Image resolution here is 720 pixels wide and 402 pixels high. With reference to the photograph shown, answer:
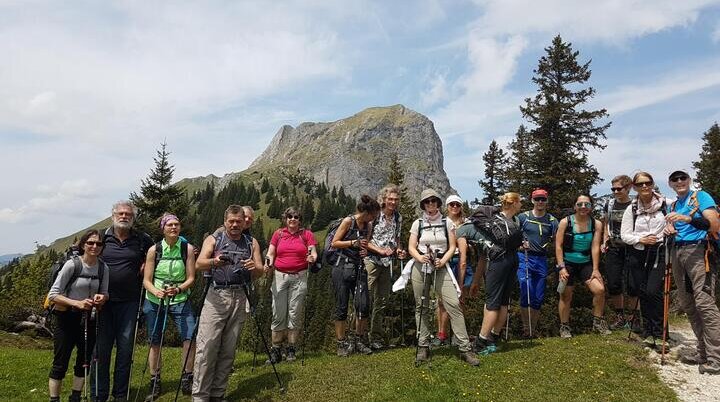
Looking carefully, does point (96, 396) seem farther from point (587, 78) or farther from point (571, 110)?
point (587, 78)

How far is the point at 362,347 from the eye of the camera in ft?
32.5

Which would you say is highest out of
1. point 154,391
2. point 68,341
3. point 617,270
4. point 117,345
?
point 617,270

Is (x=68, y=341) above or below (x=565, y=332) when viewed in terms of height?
above

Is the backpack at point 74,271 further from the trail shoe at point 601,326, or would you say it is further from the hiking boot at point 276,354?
the trail shoe at point 601,326

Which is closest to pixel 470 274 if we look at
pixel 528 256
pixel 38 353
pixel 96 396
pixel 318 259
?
pixel 528 256

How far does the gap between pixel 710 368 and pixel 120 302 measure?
34.1 feet

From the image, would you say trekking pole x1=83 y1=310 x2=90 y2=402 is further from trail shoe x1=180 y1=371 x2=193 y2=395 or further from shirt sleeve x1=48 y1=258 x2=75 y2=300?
trail shoe x1=180 y1=371 x2=193 y2=395

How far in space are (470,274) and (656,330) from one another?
389 cm

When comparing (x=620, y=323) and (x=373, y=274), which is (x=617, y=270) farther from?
(x=373, y=274)

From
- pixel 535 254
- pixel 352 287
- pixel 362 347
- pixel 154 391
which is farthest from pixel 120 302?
pixel 535 254

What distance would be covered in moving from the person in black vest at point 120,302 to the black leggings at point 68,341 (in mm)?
284

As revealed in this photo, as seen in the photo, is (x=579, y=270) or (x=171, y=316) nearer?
(x=171, y=316)

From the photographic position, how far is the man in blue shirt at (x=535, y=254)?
9.68m

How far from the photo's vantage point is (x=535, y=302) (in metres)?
9.74
